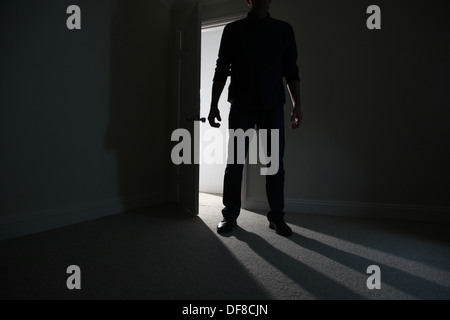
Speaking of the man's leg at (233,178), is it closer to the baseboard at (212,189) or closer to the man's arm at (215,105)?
the man's arm at (215,105)

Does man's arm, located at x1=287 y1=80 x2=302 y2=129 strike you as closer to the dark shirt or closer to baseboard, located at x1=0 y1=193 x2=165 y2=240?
the dark shirt

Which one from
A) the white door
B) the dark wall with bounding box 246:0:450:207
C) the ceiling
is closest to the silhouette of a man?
the white door

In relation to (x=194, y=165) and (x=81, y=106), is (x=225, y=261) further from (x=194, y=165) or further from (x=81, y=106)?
(x=81, y=106)

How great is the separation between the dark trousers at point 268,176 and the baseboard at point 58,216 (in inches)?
38.0

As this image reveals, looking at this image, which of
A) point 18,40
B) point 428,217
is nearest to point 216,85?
point 18,40

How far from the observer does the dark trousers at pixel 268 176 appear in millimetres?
1586

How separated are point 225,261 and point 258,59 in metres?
1.13

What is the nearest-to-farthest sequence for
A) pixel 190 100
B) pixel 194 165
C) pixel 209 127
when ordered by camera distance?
pixel 194 165, pixel 190 100, pixel 209 127

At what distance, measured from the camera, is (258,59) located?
5.07 feet

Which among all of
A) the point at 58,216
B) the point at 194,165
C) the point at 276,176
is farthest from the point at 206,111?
the point at 58,216

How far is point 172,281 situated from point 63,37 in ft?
5.36

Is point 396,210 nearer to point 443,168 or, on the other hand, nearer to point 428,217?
point 428,217

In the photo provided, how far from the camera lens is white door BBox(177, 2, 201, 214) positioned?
1988mm

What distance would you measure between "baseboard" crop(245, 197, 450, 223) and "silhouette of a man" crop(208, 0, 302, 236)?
694mm
